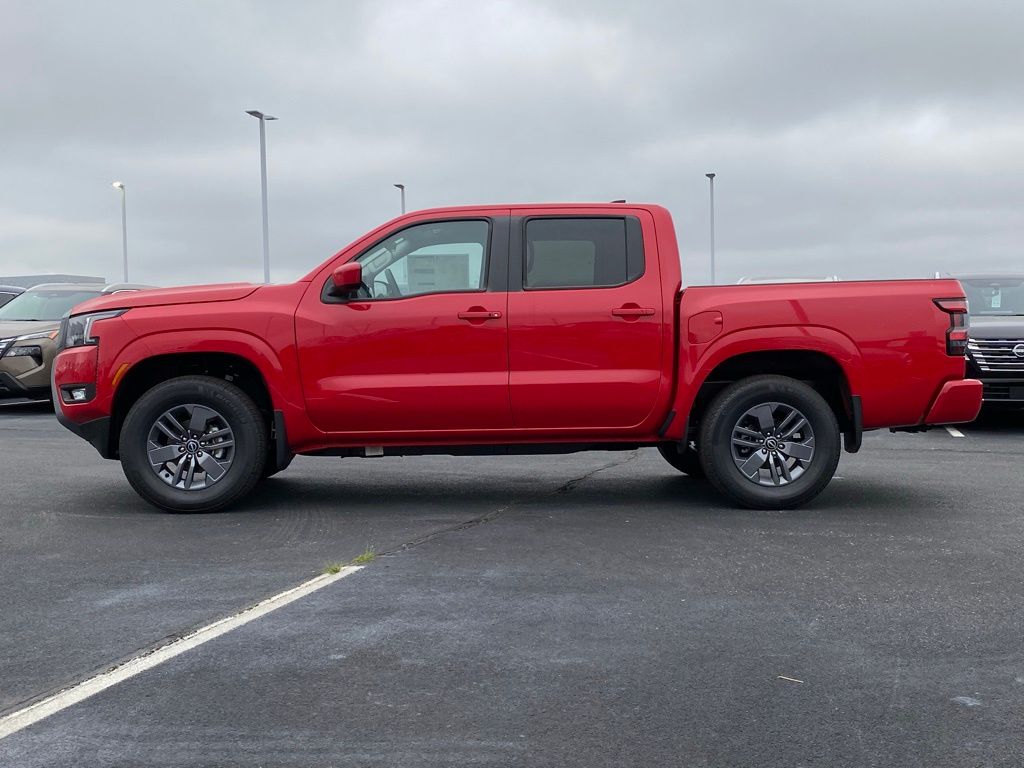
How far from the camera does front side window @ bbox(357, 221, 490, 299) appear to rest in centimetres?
776

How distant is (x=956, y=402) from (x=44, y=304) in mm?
13677

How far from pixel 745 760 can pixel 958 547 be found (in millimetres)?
3589

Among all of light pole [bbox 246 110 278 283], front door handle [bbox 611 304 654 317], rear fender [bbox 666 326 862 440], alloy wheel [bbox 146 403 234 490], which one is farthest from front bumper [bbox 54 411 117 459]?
light pole [bbox 246 110 278 283]

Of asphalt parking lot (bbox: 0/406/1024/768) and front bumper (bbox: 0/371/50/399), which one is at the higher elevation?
front bumper (bbox: 0/371/50/399)

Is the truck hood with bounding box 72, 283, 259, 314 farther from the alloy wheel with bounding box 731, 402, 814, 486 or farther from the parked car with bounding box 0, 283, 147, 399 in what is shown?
the parked car with bounding box 0, 283, 147, 399

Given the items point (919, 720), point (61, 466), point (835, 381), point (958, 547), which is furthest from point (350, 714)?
point (61, 466)

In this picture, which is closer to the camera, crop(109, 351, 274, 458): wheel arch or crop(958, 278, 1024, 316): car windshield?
crop(109, 351, 274, 458): wheel arch

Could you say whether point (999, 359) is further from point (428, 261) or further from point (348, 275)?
point (348, 275)

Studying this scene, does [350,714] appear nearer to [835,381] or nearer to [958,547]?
[958,547]

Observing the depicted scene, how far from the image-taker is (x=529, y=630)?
4746 mm

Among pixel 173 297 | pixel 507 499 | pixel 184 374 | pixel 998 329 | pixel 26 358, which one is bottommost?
pixel 507 499

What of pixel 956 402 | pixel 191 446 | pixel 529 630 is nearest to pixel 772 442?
pixel 956 402

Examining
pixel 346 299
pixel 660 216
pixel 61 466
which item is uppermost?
pixel 660 216

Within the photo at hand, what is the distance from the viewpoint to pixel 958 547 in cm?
652
